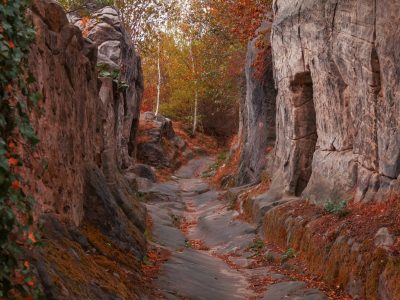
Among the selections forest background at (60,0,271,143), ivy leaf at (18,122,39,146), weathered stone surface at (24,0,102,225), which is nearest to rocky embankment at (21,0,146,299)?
weathered stone surface at (24,0,102,225)

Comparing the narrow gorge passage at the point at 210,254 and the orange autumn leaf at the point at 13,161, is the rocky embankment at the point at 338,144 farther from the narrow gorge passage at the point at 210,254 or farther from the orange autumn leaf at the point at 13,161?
the orange autumn leaf at the point at 13,161

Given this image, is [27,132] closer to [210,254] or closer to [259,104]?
[210,254]

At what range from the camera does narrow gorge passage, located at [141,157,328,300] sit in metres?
12.3

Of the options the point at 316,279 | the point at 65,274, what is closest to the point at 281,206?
the point at 316,279

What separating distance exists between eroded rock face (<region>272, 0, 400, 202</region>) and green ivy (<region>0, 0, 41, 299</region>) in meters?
9.20

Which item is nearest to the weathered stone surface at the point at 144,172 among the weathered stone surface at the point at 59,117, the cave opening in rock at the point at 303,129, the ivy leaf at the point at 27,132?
the cave opening in rock at the point at 303,129

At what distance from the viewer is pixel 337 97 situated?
17.1 m

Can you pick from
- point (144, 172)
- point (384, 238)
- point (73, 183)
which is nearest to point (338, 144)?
point (384, 238)

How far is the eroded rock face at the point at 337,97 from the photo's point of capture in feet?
44.2

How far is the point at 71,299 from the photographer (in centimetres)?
678

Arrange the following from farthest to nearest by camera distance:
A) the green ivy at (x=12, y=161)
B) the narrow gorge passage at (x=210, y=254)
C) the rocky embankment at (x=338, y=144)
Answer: the narrow gorge passage at (x=210, y=254) < the rocky embankment at (x=338, y=144) < the green ivy at (x=12, y=161)

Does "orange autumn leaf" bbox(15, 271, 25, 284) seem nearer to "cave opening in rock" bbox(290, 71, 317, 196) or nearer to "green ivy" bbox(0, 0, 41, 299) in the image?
"green ivy" bbox(0, 0, 41, 299)

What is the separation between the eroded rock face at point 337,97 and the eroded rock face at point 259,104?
354cm

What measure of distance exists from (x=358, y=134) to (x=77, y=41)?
7.85 meters
